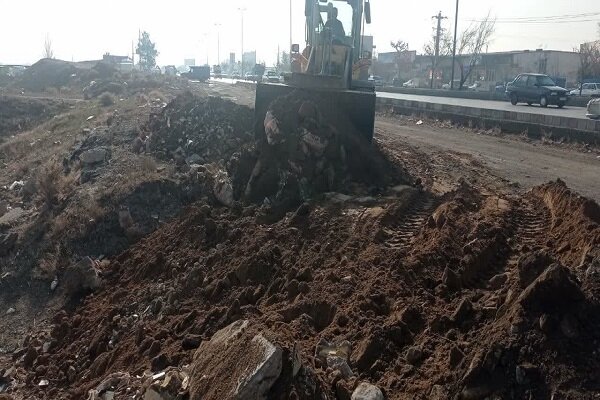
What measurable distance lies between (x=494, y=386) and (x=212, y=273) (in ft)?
14.7

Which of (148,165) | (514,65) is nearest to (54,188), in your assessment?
(148,165)

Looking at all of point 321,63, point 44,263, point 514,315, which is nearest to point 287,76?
point 321,63

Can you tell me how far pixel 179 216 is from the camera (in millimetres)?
10617

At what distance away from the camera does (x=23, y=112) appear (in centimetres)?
3316

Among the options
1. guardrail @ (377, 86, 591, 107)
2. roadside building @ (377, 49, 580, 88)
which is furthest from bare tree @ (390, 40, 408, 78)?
guardrail @ (377, 86, 591, 107)

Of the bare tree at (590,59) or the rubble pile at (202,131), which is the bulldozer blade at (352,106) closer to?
the rubble pile at (202,131)

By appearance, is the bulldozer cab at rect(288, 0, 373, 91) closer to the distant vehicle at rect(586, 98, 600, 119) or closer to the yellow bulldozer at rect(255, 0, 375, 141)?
the yellow bulldozer at rect(255, 0, 375, 141)

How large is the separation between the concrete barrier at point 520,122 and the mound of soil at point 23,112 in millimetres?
19220

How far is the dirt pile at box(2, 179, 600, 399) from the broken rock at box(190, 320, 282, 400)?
67mm

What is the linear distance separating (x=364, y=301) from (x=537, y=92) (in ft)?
80.7

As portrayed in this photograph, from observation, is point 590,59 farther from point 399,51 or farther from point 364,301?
point 364,301

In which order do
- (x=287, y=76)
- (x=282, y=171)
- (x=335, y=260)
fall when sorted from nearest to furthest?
(x=335, y=260), (x=282, y=171), (x=287, y=76)

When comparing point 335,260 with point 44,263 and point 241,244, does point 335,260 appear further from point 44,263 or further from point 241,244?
A: point 44,263

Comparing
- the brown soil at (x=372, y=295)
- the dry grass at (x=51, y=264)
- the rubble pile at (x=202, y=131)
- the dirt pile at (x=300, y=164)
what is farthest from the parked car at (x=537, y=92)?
the dry grass at (x=51, y=264)
